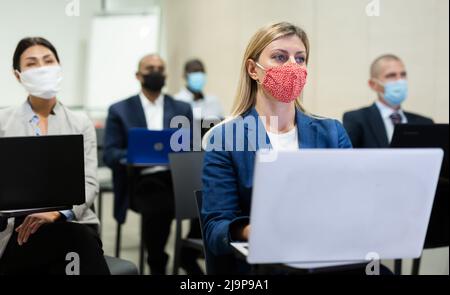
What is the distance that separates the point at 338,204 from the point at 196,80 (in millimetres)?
4412

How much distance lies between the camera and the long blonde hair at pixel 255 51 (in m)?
1.88

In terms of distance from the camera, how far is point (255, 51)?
193 cm

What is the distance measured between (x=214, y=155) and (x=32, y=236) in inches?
30.3

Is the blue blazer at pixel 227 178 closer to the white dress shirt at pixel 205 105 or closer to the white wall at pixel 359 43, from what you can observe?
the white wall at pixel 359 43

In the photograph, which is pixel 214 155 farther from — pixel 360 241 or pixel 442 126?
pixel 442 126

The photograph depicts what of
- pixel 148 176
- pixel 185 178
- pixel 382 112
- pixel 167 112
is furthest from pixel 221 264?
pixel 167 112

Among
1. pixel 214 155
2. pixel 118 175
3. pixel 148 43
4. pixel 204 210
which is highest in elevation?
pixel 148 43

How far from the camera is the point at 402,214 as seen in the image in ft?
4.78

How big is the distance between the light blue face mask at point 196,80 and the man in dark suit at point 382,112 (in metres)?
2.55

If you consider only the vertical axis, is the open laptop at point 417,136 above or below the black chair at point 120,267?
above

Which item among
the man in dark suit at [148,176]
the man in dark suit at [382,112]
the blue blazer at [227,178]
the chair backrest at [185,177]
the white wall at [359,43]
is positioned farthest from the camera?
the man in dark suit at [148,176]

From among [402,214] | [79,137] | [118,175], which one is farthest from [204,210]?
[118,175]

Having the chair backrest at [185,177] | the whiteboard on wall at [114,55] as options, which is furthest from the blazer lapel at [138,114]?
the whiteboard on wall at [114,55]

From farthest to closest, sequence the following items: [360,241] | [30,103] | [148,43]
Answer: [148,43], [30,103], [360,241]
